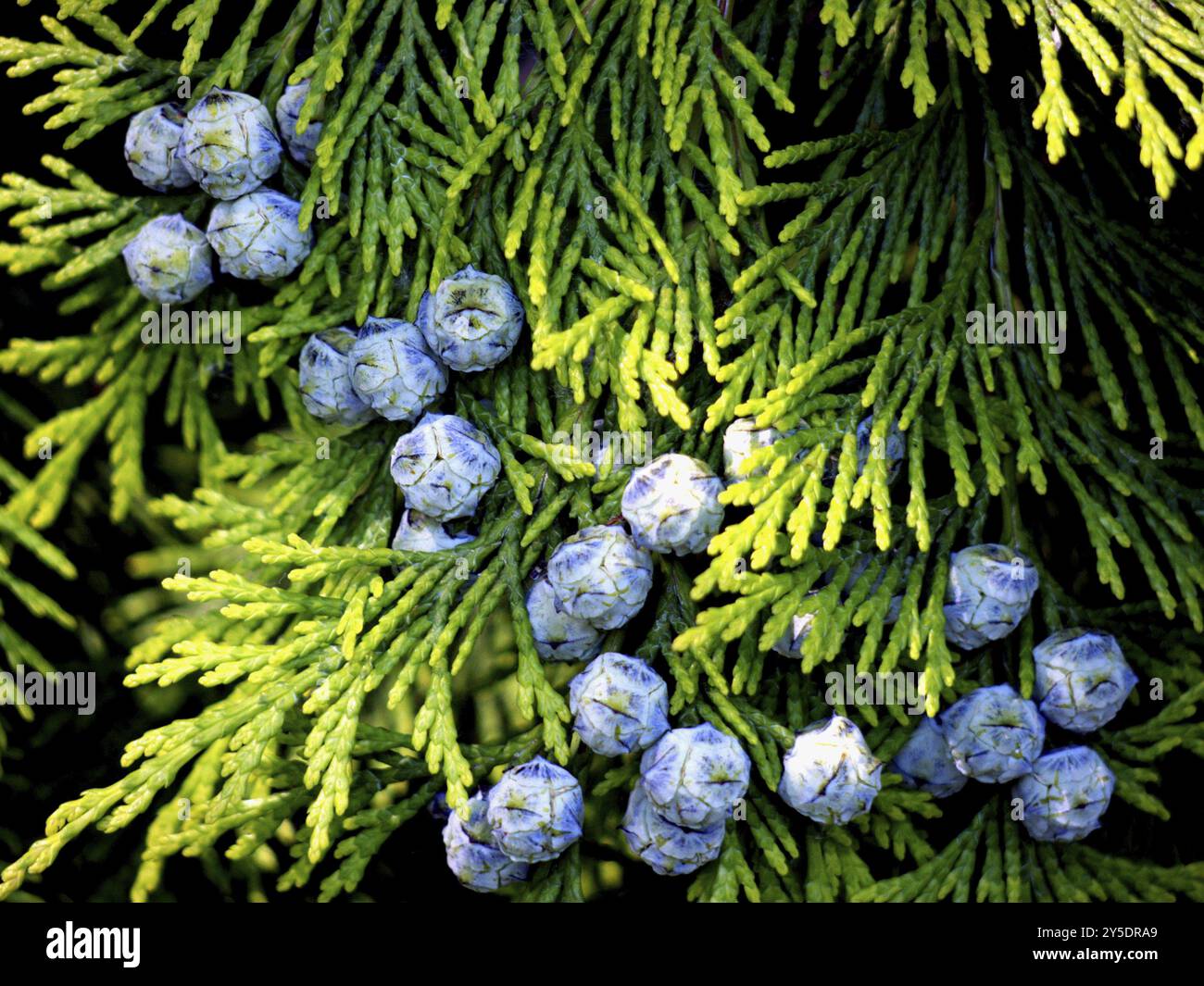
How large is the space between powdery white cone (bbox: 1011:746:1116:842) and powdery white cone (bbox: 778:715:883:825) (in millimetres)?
299

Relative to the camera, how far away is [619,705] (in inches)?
66.2

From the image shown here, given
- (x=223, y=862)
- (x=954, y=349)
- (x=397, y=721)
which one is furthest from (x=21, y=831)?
(x=954, y=349)

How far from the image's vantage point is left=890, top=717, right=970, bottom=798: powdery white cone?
6.12ft

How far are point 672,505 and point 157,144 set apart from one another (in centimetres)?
110

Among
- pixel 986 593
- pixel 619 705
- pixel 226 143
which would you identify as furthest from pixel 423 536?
pixel 986 593

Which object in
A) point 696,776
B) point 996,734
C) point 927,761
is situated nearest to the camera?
point 696,776

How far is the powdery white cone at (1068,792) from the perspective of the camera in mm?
1803

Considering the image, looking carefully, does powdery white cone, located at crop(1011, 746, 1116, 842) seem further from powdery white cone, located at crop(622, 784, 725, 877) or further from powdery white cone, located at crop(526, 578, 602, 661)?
powdery white cone, located at crop(526, 578, 602, 661)

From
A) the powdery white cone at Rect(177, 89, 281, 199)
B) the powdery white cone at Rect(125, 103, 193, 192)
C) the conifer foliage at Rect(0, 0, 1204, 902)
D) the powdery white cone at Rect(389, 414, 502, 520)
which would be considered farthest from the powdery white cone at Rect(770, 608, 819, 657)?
the powdery white cone at Rect(125, 103, 193, 192)

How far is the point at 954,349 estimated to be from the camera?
6.07 feet

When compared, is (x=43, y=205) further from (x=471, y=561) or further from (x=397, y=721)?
(x=397, y=721)

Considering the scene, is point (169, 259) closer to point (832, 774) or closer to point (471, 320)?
point (471, 320)

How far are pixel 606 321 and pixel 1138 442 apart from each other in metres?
1.02

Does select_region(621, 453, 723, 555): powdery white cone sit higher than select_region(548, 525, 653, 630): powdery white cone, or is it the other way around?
select_region(621, 453, 723, 555): powdery white cone
